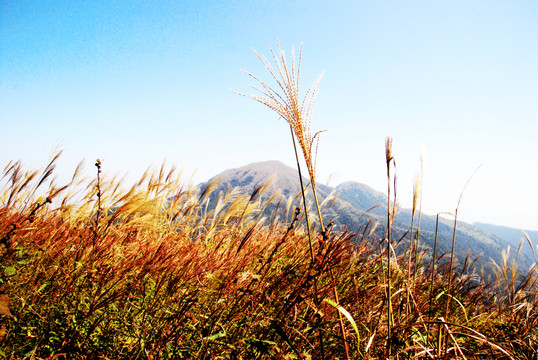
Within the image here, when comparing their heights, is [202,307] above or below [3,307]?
below

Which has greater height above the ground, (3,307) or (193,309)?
(3,307)

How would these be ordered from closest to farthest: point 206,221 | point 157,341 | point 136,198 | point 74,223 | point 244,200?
point 157,341 → point 136,198 → point 74,223 → point 244,200 → point 206,221

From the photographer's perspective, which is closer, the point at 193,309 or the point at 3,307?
the point at 3,307

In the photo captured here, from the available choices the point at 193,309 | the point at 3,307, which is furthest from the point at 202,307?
the point at 3,307

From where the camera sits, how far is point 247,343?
140 cm

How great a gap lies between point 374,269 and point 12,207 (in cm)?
389

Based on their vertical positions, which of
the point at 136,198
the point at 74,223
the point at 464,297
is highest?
the point at 136,198

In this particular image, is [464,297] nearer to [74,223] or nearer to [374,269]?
[374,269]

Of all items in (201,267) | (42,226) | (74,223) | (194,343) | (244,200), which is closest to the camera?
(194,343)

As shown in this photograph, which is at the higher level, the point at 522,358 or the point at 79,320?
the point at 522,358

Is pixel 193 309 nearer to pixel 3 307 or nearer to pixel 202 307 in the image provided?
pixel 202 307

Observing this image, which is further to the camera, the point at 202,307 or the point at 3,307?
the point at 202,307

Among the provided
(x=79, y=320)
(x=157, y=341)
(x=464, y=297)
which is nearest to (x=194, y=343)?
(x=157, y=341)

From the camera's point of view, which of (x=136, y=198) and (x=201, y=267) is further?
(x=136, y=198)
